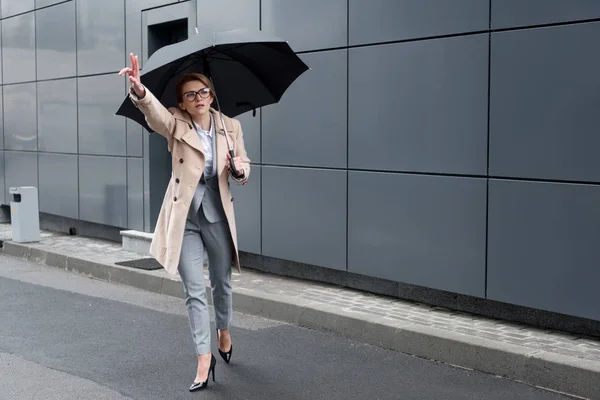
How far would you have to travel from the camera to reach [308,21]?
30.4 feet

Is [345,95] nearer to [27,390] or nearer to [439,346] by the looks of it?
[439,346]

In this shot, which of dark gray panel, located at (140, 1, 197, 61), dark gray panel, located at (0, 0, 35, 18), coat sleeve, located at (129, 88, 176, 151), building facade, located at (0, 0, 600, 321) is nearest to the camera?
coat sleeve, located at (129, 88, 176, 151)

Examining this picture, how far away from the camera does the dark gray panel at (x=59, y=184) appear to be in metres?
13.7

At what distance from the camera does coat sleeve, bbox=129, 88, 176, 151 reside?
538 centimetres

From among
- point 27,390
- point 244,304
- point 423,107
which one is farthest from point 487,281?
point 27,390

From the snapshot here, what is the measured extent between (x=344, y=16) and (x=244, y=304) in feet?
9.96

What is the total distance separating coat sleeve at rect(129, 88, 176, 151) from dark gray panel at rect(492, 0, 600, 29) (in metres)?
3.06

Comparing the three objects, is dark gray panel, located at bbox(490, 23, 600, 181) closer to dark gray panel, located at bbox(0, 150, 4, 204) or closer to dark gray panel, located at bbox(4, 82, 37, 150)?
dark gray panel, located at bbox(4, 82, 37, 150)

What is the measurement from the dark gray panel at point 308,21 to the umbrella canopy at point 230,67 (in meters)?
2.48

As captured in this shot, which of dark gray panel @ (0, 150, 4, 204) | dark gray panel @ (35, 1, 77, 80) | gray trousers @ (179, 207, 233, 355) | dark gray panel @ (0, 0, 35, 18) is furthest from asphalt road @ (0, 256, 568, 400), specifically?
dark gray panel @ (0, 150, 4, 204)

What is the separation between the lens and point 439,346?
6.62 m

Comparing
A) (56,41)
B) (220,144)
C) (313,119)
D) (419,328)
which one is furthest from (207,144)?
(56,41)

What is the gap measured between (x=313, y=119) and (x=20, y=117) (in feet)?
25.6

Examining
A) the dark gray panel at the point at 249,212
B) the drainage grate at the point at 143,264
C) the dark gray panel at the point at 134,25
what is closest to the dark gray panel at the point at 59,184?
the dark gray panel at the point at 134,25
